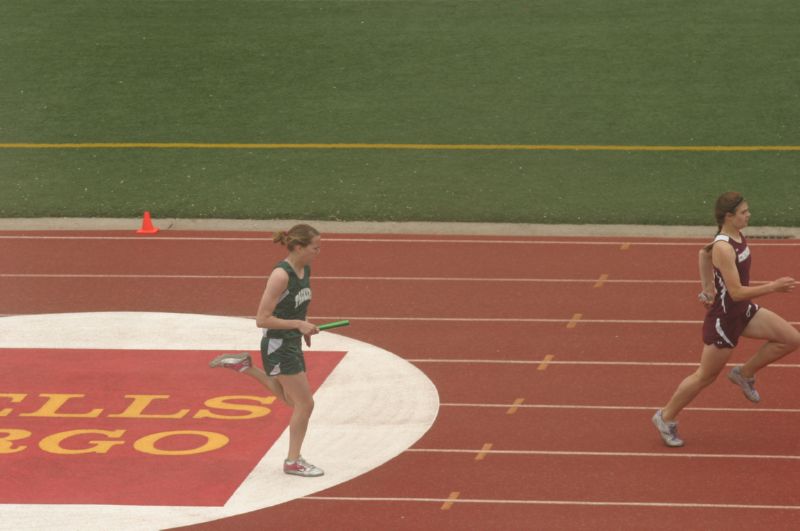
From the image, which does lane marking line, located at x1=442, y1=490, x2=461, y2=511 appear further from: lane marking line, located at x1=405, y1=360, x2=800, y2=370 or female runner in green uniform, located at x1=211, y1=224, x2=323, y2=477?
lane marking line, located at x1=405, y1=360, x2=800, y2=370

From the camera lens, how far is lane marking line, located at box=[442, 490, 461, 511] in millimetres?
8922

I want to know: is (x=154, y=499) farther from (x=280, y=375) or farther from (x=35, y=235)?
(x=35, y=235)

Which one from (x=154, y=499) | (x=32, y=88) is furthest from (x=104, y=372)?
(x=32, y=88)

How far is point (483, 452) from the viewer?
9953 millimetres

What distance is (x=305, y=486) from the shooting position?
924 centimetres

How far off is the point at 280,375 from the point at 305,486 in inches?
29.4

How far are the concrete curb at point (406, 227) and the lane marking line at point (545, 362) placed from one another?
5157 mm

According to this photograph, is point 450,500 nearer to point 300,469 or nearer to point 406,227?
point 300,469

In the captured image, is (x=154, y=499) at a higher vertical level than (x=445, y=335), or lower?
lower

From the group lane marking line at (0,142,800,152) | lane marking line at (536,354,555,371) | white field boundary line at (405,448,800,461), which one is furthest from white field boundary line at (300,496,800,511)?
lane marking line at (0,142,800,152)

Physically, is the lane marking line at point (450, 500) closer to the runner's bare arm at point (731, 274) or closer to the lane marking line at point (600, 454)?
the lane marking line at point (600, 454)

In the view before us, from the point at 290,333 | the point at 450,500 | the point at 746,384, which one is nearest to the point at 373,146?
the point at 746,384

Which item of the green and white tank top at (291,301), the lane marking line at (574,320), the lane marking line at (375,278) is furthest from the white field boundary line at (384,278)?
the green and white tank top at (291,301)

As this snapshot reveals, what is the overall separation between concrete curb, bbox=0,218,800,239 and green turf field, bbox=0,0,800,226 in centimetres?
40
